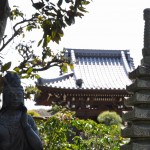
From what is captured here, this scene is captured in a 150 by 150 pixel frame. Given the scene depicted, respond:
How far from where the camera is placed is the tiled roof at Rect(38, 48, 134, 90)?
61.7ft

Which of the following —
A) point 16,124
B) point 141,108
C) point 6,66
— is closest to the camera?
point 6,66

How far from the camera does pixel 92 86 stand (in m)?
19.2

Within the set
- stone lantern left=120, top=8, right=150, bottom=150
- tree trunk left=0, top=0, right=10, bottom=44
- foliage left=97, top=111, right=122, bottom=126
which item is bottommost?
foliage left=97, top=111, right=122, bottom=126

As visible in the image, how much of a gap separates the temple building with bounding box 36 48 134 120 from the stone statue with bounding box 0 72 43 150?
1216 centimetres

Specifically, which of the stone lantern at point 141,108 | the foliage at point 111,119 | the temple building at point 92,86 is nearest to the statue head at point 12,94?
A: the stone lantern at point 141,108

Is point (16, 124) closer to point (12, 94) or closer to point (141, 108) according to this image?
point (12, 94)

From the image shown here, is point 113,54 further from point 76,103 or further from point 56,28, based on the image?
point 56,28

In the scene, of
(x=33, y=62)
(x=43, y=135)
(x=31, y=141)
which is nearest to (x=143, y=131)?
(x=33, y=62)

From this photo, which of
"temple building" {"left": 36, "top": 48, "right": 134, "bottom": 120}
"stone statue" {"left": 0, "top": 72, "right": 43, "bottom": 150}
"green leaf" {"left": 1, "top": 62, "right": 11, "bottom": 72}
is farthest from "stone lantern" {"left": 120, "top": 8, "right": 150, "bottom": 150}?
"temple building" {"left": 36, "top": 48, "right": 134, "bottom": 120}

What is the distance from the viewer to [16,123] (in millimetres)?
3398

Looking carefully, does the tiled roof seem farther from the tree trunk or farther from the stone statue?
the tree trunk

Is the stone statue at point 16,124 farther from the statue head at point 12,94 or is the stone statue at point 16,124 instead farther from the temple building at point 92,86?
the temple building at point 92,86

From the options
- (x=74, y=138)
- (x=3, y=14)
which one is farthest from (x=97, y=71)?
(x=3, y=14)

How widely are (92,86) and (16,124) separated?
15864 mm
